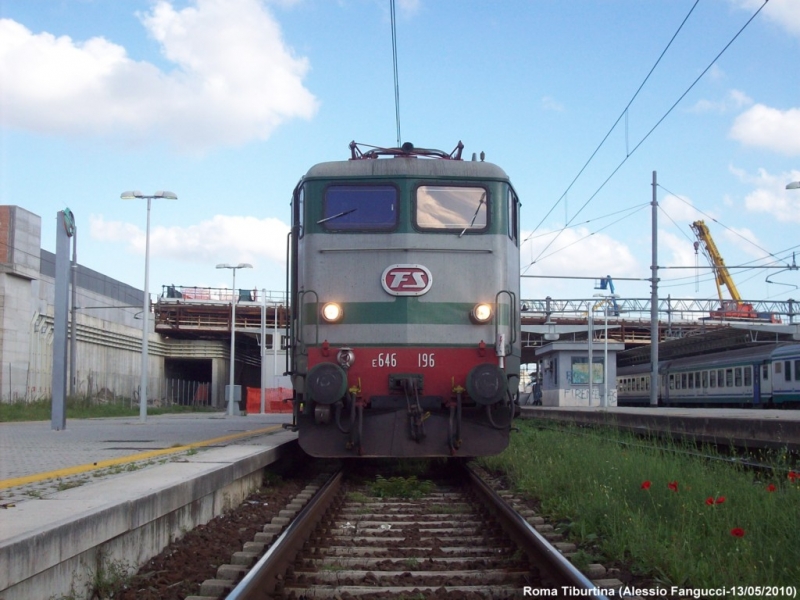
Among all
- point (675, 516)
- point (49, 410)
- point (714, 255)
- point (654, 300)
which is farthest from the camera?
point (714, 255)

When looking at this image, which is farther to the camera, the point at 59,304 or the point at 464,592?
the point at 59,304

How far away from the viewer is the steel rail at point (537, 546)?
15.1ft


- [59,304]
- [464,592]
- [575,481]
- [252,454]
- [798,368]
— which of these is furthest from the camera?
[798,368]

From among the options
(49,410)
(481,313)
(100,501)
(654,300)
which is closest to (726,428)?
(481,313)

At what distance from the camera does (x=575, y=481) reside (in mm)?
8508

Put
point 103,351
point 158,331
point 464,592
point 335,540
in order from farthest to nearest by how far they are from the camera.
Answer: point 158,331 < point 103,351 < point 335,540 < point 464,592

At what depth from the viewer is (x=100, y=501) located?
5.70 metres

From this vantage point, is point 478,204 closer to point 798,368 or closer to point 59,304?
point 59,304

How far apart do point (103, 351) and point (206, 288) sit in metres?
12.2

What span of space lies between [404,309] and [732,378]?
86.9ft

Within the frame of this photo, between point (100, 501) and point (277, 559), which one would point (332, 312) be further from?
point (277, 559)

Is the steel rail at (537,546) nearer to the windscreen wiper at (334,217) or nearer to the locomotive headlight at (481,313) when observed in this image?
the locomotive headlight at (481,313)

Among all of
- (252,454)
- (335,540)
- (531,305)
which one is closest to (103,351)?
(531,305)

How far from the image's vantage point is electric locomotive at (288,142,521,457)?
30.9ft
